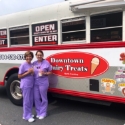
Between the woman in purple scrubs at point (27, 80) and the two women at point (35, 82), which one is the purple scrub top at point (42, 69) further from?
the woman in purple scrubs at point (27, 80)

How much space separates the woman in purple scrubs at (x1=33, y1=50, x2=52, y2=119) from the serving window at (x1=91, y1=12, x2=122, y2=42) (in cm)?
118

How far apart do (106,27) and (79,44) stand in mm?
664

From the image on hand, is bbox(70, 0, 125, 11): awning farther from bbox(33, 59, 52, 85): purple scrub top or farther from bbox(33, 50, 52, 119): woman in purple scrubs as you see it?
bbox(33, 59, 52, 85): purple scrub top

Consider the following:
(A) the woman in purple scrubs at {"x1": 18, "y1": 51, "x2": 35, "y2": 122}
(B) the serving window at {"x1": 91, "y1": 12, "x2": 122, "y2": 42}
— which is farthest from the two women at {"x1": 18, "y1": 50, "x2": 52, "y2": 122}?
(B) the serving window at {"x1": 91, "y1": 12, "x2": 122, "y2": 42}

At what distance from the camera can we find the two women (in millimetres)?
4758

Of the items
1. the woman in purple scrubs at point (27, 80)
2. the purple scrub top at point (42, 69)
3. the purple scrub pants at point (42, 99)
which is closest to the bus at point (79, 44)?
the purple scrub top at point (42, 69)

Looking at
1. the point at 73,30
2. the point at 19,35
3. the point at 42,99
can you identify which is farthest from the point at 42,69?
the point at 19,35

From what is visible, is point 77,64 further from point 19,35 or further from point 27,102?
point 19,35

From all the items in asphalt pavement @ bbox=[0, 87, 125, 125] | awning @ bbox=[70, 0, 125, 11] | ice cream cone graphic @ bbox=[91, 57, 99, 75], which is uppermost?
awning @ bbox=[70, 0, 125, 11]

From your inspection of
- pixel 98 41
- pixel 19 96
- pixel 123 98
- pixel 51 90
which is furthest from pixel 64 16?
pixel 19 96

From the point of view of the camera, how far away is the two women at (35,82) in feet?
15.6

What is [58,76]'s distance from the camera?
5070mm

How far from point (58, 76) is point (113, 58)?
4.66 ft

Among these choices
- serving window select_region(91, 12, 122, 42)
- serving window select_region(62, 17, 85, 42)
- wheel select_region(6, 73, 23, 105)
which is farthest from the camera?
wheel select_region(6, 73, 23, 105)
